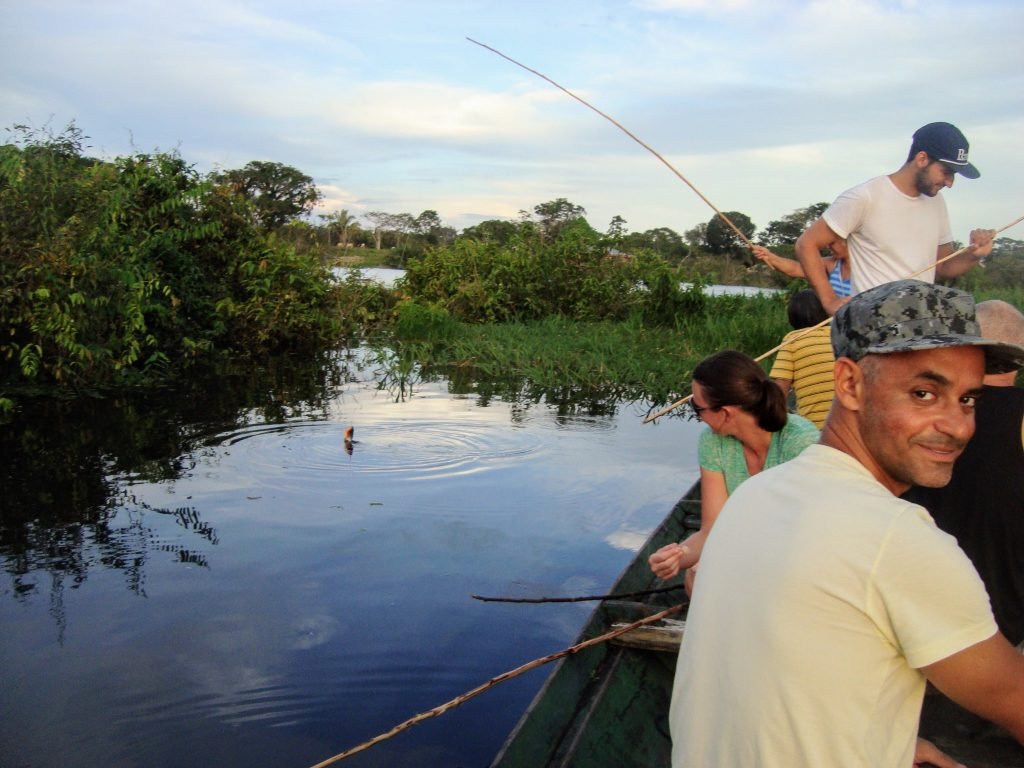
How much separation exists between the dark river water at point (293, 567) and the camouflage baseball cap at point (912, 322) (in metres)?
2.58

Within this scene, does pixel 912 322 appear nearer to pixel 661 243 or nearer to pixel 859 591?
pixel 859 591

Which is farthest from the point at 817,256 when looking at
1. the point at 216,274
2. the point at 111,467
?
the point at 216,274

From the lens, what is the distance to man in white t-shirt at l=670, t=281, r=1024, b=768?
1290mm

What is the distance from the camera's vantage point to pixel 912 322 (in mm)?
1486

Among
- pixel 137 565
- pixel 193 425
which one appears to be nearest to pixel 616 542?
pixel 137 565

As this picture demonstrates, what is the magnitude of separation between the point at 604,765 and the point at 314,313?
12290 mm

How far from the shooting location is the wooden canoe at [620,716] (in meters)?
2.63

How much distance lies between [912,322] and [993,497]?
1226mm

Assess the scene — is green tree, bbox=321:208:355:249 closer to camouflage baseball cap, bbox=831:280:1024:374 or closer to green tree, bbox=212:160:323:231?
green tree, bbox=212:160:323:231

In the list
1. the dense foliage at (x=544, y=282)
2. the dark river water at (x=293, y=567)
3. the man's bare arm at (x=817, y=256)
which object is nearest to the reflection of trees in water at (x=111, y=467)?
the dark river water at (x=293, y=567)

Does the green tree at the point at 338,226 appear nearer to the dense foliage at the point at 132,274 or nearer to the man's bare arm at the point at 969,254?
the dense foliage at the point at 132,274

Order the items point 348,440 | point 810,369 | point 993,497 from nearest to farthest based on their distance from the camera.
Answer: point 993,497 → point 810,369 → point 348,440

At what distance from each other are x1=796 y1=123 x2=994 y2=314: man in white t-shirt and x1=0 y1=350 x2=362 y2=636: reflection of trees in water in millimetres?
3753

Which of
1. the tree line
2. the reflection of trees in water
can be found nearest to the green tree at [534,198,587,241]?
the tree line
